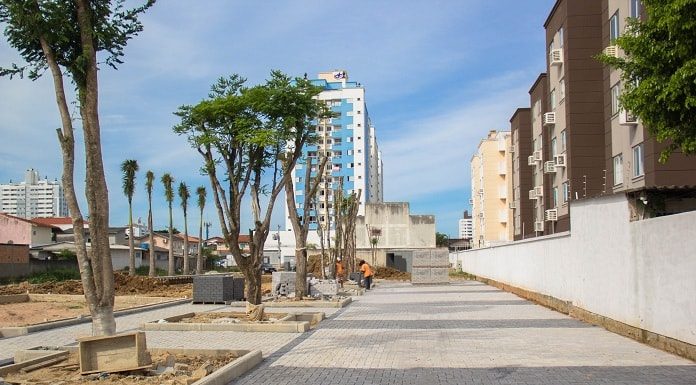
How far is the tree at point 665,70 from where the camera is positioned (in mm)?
9617

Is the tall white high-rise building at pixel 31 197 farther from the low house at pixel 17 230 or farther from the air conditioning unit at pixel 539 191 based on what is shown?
the air conditioning unit at pixel 539 191

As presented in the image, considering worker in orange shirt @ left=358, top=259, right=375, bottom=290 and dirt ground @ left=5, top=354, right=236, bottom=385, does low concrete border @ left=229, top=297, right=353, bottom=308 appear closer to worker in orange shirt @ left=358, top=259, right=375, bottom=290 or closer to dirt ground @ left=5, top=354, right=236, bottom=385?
dirt ground @ left=5, top=354, right=236, bottom=385

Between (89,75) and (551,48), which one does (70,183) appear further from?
(551,48)

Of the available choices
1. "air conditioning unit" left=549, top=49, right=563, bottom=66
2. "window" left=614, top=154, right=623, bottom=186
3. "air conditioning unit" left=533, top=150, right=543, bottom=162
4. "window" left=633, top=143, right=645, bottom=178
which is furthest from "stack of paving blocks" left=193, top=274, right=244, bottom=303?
"air conditioning unit" left=533, top=150, right=543, bottom=162

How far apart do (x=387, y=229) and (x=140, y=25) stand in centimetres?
7978

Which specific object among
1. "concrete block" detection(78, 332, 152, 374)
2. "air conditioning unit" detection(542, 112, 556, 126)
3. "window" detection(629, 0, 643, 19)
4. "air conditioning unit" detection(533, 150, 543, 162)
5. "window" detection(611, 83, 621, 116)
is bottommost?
"concrete block" detection(78, 332, 152, 374)

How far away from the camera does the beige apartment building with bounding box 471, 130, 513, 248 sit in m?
70.6

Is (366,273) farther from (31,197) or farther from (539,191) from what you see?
(31,197)

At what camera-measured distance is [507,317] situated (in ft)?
56.7

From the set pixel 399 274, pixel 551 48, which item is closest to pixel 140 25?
pixel 551 48

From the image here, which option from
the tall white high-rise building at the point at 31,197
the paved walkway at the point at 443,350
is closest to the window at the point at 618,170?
the paved walkway at the point at 443,350

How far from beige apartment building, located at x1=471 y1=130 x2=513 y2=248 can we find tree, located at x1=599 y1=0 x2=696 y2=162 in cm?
5830

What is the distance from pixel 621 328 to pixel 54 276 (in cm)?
3759

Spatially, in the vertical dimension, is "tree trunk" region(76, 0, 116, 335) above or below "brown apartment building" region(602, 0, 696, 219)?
below
